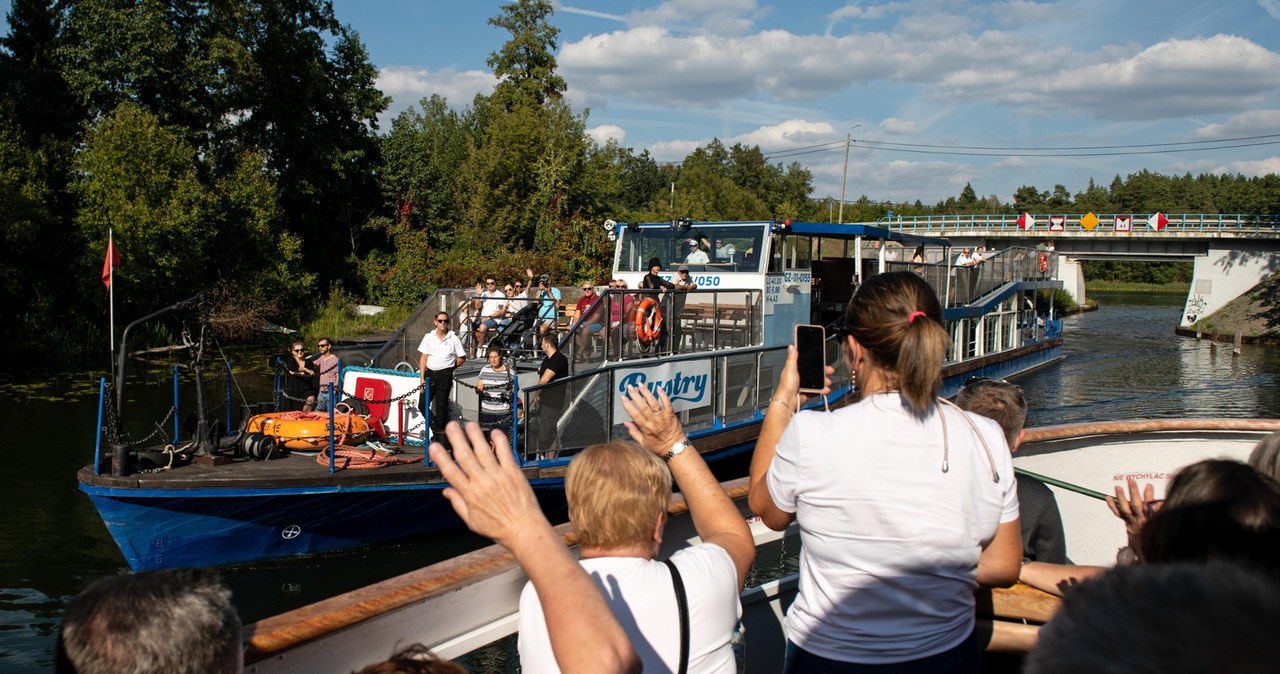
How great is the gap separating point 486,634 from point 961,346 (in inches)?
881

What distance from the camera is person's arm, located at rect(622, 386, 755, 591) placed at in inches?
101

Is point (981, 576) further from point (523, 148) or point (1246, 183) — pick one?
point (1246, 183)

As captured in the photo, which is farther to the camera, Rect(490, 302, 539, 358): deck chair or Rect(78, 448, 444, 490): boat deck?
Rect(490, 302, 539, 358): deck chair

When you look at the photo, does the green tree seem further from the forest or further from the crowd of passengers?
the crowd of passengers

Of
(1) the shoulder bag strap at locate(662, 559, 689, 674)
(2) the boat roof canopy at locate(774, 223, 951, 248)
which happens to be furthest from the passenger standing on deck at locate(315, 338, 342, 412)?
(1) the shoulder bag strap at locate(662, 559, 689, 674)

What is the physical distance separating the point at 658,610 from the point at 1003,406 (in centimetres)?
171

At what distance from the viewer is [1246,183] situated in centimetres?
10712

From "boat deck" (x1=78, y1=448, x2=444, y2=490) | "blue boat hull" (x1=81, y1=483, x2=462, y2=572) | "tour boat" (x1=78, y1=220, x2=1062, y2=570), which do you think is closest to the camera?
"boat deck" (x1=78, y1=448, x2=444, y2=490)

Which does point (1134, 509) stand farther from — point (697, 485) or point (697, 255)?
point (697, 255)

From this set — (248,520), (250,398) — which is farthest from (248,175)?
(248,520)

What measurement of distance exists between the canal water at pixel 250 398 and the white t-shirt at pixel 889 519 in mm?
2427

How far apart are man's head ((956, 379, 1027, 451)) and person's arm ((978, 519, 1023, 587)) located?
2.18ft

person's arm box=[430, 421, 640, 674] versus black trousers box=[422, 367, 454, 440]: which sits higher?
person's arm box=[430, 421, 640, 674]

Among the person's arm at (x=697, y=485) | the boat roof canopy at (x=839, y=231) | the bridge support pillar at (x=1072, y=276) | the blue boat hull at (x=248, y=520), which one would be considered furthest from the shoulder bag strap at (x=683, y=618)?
the bridge support pillar at (x=1072, y=276)
